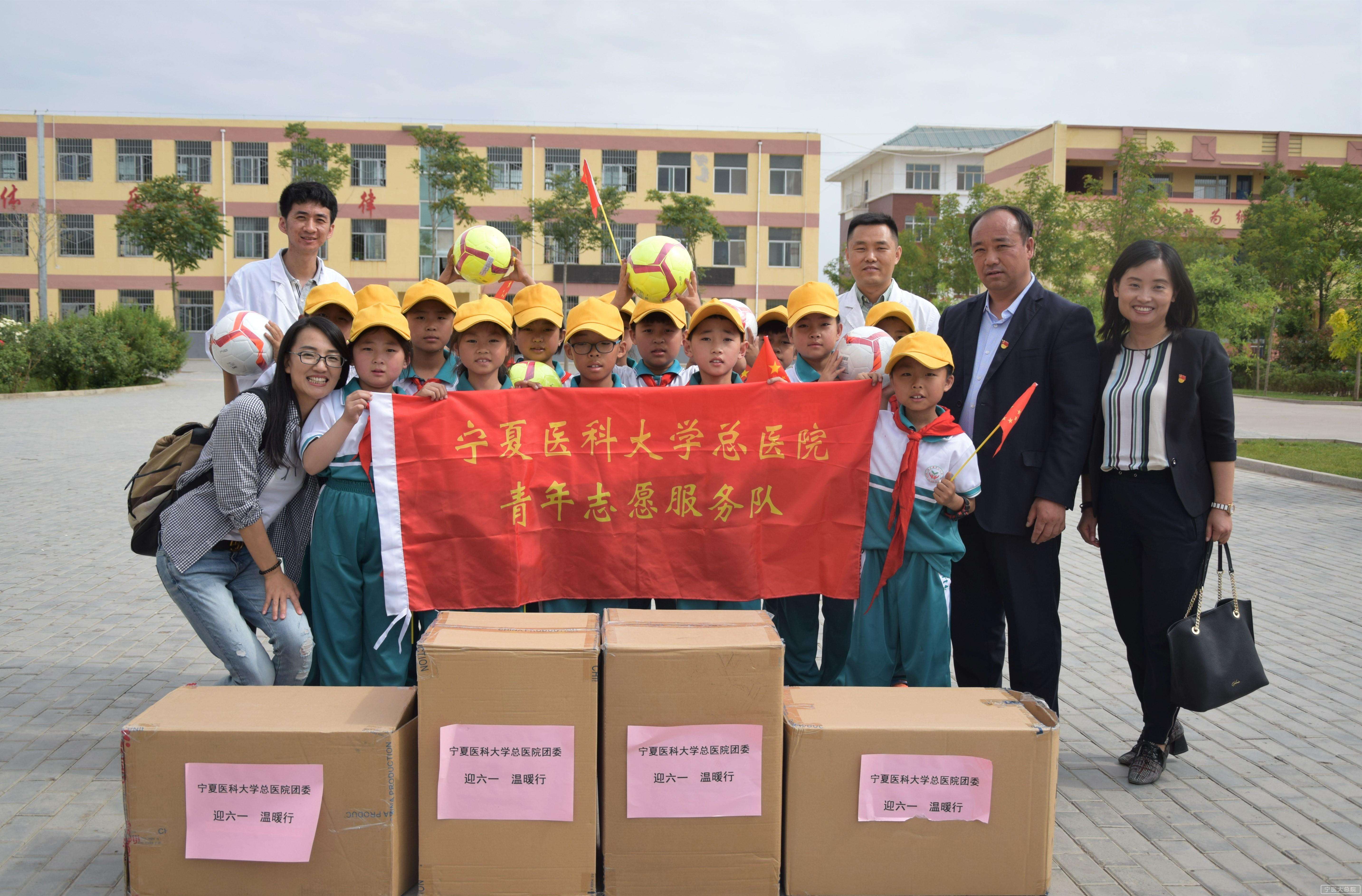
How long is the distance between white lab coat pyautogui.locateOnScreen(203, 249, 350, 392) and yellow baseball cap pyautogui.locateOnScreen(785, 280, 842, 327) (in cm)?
207

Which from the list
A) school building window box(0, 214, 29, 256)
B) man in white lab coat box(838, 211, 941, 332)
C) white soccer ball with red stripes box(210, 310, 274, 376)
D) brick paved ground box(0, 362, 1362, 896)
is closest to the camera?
brick paved ground box(0, 362, 1362, 896)

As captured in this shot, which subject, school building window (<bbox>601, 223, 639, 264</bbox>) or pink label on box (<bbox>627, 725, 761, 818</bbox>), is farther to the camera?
school building window (<bbox>601, 223, 639, 264</bbox>)

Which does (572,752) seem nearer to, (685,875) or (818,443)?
(685,875)

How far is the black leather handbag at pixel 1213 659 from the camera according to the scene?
350 cm

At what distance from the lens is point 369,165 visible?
43.0 meters

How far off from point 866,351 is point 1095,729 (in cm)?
193

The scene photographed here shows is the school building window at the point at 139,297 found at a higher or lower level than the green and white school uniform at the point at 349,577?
higher

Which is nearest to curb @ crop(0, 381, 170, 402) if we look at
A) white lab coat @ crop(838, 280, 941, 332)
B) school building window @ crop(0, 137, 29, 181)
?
white lab coat @ crop(838, 280, 941, 332)

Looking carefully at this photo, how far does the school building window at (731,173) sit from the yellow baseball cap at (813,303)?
1639 inches

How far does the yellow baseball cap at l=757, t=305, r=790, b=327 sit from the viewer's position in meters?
4.90

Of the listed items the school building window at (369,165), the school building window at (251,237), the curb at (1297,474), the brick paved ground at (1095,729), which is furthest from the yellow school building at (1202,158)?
the brick paved ground at (1095,729)

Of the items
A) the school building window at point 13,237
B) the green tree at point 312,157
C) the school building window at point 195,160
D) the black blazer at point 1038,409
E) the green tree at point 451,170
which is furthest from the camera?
the school building window at point 13,237

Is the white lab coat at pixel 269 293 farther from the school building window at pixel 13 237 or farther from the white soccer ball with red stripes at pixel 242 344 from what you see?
the school building window at pixel 13 237

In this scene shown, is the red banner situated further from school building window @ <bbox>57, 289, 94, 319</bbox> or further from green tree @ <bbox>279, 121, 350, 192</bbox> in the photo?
school building window @ <bbox>57, 289, 94, 319</bbox>
